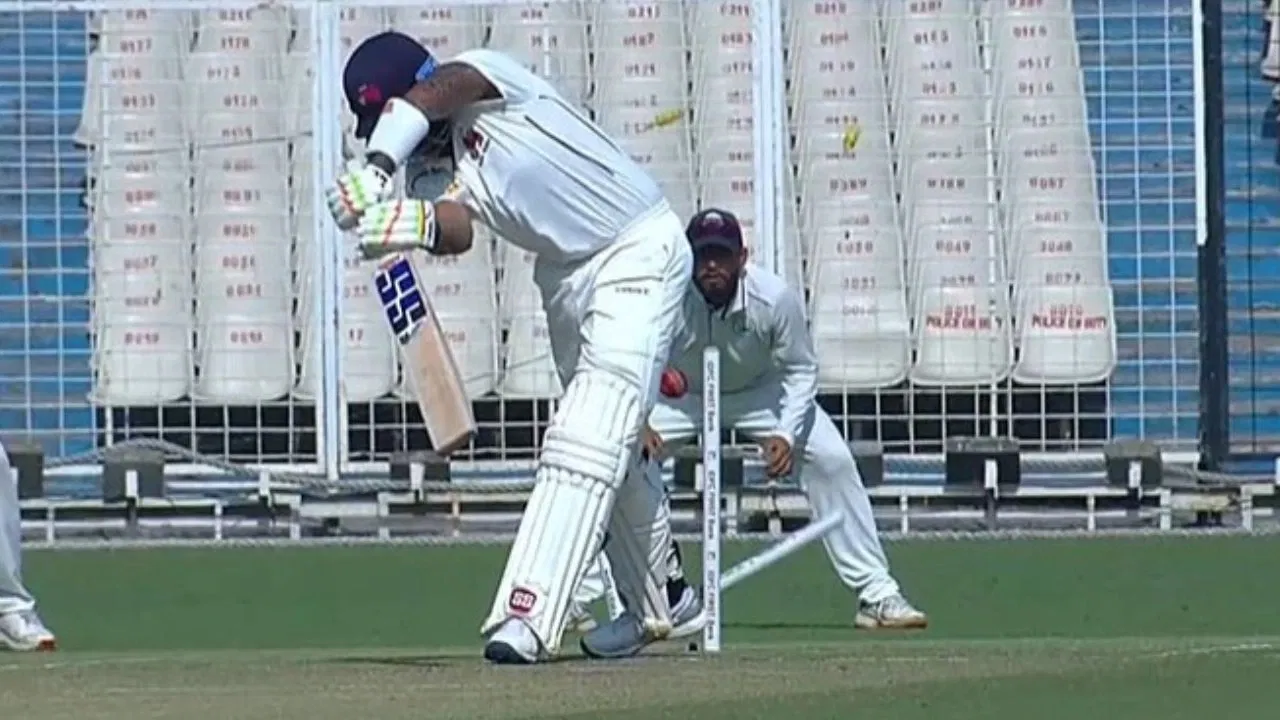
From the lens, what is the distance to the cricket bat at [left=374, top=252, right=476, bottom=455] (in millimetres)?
6957

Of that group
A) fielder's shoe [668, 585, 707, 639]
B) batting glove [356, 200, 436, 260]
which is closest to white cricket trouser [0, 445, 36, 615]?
fielder's shoe [668, 585, 707, 639]

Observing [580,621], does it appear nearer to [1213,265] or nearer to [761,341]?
[761,341]

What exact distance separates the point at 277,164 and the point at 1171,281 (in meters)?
4.05

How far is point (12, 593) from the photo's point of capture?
917 cm

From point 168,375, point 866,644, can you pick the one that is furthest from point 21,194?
point 866,644

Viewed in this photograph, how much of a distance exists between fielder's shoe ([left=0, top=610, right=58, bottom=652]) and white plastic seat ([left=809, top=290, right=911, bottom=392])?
226 inches

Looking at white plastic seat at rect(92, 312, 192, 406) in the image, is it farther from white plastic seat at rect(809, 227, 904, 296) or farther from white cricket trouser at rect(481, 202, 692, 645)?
white cricket trouser at rect(481, 202, 692, 645)

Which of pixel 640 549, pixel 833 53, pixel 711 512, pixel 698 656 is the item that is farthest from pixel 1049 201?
pixel 698 656

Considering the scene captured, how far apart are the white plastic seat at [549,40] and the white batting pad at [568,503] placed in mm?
7526

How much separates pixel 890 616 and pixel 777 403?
836mm

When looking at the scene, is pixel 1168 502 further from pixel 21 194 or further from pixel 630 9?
pixel 21 194

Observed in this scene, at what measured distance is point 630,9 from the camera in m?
14.5

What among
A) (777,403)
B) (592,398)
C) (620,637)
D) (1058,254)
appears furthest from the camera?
(1058,254)

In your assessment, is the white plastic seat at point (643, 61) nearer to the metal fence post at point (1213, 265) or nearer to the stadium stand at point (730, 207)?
the stadium stand at point (730, 207)
